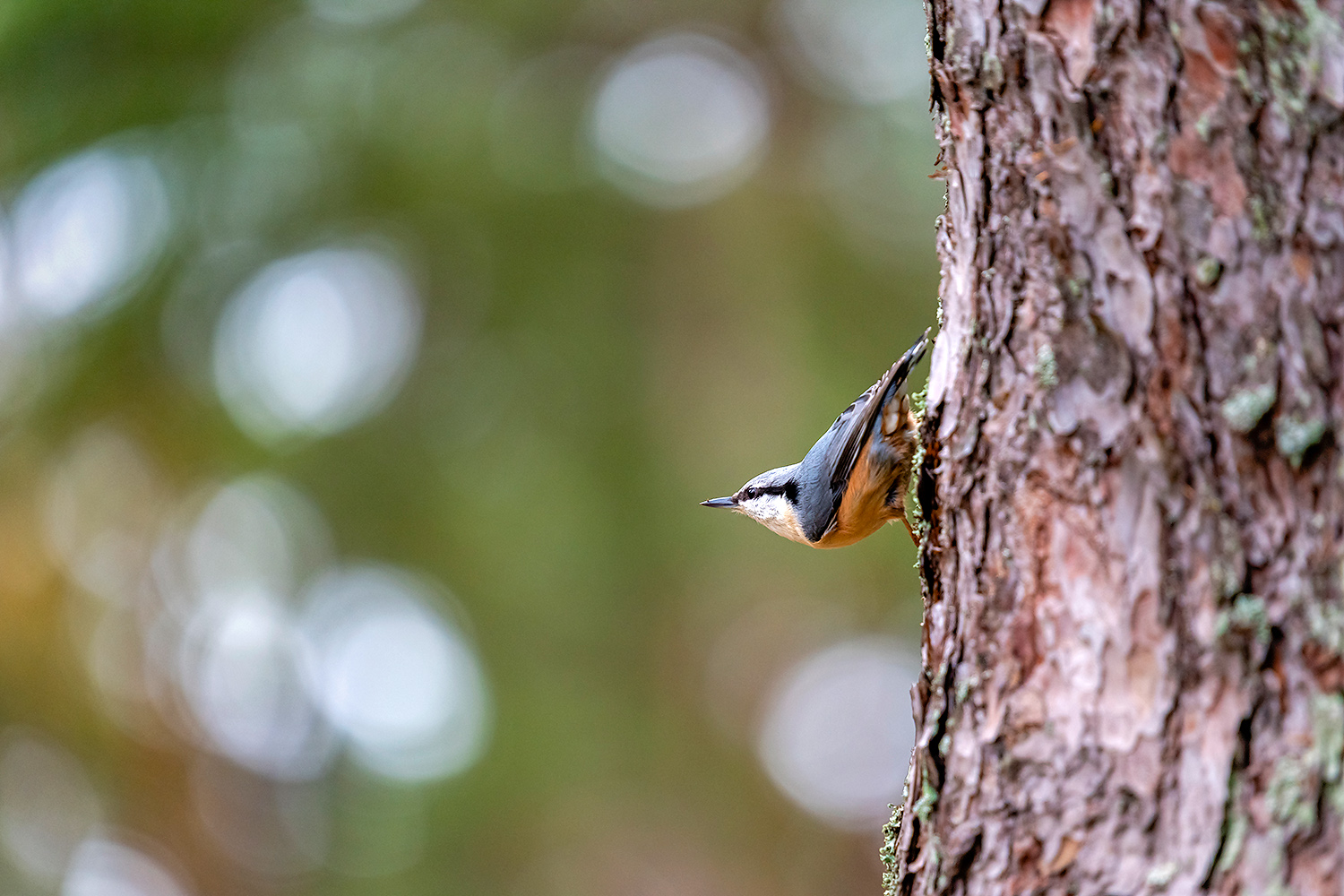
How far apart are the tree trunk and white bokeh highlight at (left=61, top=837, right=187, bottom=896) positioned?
5130 millimetres

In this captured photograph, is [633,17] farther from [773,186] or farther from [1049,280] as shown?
[1049,280]

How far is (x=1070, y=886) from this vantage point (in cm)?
146

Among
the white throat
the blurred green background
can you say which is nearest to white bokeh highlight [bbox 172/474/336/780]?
the blurred green background

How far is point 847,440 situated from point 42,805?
16.3ft

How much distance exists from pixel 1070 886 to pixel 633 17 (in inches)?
188

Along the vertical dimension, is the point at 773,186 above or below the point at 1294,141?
above

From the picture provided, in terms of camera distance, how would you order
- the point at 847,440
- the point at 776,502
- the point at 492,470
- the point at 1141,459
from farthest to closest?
the point at 492,470
the point at 776,502
the point at 847,440
the point at 1141,459

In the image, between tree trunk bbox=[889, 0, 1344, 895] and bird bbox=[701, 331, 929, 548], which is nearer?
tree trunk bbox=[889, 0, 1344, 895]

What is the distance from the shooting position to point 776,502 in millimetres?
3572

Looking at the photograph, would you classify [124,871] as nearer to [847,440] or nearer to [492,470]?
[492,470]

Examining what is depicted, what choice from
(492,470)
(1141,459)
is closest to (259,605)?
(492,470)

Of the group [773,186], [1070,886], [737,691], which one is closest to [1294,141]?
[1070,886]

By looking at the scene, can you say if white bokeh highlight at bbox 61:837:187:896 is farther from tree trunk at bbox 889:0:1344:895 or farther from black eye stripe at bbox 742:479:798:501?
tree trunk at bbox 889:0:1344:895

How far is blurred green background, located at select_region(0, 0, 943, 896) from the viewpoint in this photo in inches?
200
